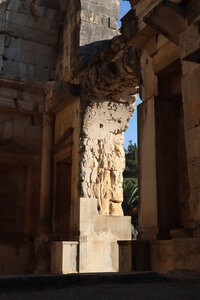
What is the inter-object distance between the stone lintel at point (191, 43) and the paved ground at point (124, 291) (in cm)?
205

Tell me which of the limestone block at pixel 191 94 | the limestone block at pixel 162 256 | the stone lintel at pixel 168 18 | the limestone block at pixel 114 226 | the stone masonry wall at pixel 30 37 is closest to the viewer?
the limestone block at pixel 191 94

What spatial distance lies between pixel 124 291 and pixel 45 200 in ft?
24.2

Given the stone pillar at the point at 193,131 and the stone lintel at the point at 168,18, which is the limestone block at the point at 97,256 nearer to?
the stone pillar at the point at 193,131

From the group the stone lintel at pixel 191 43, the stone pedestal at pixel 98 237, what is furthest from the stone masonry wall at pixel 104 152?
the stone lintel at pixel 191 43

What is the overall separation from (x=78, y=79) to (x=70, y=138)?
148 centimetres

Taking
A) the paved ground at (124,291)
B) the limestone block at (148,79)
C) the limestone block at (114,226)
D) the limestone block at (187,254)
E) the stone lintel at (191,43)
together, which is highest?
the limestone block at (148,79)

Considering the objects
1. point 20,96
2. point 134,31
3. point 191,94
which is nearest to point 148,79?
point 134,31

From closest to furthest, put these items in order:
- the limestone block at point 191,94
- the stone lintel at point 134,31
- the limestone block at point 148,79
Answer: the limestone block at point 191,94, the stone lintel at point 134,31, the limestone block at point 148,79

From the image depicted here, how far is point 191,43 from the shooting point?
12.3 ft

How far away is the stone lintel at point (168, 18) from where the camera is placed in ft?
13.9

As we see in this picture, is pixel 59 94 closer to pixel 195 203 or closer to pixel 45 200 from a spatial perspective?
pixel 45 200

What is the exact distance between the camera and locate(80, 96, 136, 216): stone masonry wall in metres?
9.02

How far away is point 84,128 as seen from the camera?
29.7ft

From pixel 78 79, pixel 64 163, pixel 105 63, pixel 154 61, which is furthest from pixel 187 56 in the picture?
pixel 64 163
